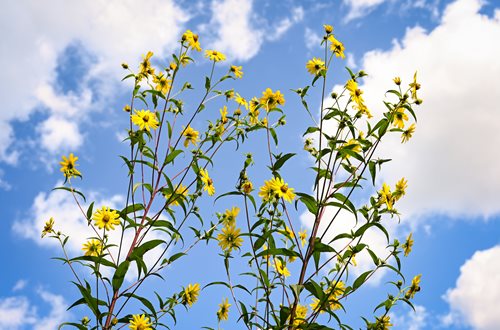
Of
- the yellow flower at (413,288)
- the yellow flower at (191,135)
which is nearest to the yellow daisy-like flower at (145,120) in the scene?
the yellow flower at (191,135)

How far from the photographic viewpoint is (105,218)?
11.3 feet

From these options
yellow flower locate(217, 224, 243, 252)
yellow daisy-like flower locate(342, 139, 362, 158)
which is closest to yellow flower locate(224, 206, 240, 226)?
yellow flower locate(217, 224, 243, 252)

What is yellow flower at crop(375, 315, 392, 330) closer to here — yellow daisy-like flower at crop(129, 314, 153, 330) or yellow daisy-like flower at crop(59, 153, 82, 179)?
yellow daisy-like flower at crop(129, 314, 153, 330)

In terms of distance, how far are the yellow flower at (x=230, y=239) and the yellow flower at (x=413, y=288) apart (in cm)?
127

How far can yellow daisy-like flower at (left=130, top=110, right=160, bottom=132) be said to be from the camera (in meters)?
3.69

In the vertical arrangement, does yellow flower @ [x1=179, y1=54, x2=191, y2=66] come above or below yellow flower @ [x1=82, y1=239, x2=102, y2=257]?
above

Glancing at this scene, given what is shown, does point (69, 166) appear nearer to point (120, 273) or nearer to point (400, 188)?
point (120, 273)

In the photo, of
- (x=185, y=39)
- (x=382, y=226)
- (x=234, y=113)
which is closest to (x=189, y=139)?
(x=234, y=113)

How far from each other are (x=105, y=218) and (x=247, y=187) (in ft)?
3.21

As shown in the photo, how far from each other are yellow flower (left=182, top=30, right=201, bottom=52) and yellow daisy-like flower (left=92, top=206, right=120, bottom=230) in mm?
1507

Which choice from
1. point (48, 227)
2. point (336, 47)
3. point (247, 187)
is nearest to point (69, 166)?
point (48, 227)

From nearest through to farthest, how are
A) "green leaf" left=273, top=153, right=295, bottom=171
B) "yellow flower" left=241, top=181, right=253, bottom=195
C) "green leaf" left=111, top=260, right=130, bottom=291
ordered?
1. "green leaf" left=111, top=260, right=130, bottom=291
2. "green leaf" left=273, top=153, right=295, bottom=171
3. "yellow flower" left=241, top=181, right=253, bottom=195

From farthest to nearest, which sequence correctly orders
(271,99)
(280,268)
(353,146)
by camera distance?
(271,99) < (280,268) < (353,146)

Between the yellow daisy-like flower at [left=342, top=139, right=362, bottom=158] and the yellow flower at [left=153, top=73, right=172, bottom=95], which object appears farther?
the yellow flower at [left=153, top=73, right=172, bottom=95]
